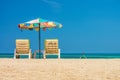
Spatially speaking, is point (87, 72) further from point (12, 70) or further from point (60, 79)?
point (12, 70)

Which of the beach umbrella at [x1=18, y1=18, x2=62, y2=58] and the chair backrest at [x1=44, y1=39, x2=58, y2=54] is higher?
the beach umbrella at [x1=18, y1=18, x2=62, y2=58]

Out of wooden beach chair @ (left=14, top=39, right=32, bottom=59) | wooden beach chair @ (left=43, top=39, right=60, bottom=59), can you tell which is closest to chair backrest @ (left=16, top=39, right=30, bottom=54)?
wooden beach chair @ (left=14, top=39, right=32, bottom=59)

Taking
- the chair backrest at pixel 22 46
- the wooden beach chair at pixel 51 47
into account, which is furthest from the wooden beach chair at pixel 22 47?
the wooden beach chair at pixel 51 47

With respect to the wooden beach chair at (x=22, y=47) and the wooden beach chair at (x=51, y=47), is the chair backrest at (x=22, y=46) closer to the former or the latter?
the wooden beach chair at (x=22, y=47)

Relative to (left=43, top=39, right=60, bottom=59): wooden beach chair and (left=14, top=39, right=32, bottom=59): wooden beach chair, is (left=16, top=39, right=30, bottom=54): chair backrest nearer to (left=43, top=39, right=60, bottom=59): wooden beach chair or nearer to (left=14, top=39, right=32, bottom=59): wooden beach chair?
(left=14, top=39, right=32, bottom=59): wooden beach chair

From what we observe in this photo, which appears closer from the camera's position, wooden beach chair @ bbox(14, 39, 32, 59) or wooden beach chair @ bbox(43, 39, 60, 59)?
→ wooden beach chair @ bbox(43, 39, 60, 59)

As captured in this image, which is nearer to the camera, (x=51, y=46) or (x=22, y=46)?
(x=51, y=46)

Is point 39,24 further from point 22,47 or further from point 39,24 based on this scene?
point 22,47

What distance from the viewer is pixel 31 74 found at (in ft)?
21.2

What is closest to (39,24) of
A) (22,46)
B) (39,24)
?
(39,24)

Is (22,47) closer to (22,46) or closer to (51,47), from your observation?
(22,46)

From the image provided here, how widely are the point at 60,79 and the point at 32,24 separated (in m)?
9.07

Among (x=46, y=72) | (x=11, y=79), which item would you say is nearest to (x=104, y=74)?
(x=46, y=72)

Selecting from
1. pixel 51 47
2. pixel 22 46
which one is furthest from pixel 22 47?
pixel 51 47
